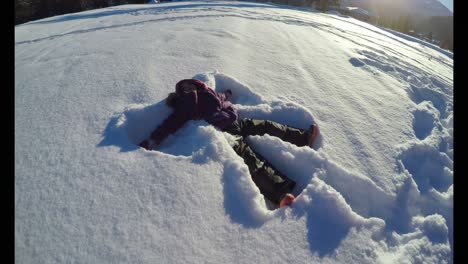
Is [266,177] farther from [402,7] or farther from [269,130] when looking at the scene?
[402,7]

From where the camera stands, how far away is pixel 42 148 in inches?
81.8

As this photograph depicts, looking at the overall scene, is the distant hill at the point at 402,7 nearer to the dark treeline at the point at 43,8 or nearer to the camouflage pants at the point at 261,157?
the dark treeline at the point at 43,8

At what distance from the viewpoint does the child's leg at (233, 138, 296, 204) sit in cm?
194

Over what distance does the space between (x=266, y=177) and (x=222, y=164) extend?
1.04 ft

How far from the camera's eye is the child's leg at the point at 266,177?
1.94 meters

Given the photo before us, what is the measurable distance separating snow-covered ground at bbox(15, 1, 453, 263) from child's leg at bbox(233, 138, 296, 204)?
0.09 m

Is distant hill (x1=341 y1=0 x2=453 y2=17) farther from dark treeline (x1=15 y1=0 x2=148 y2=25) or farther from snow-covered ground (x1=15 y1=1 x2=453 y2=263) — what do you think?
snow-covered ground (x1=15 y1=1 x2=453 y2=263)

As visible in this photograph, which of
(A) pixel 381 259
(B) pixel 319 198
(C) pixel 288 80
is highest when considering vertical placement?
(C) pixel 288 80

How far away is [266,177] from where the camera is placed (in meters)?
2.01

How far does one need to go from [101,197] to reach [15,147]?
3.01ft

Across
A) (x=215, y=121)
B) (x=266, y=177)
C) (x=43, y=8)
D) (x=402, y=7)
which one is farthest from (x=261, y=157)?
(x=402, y=7)
